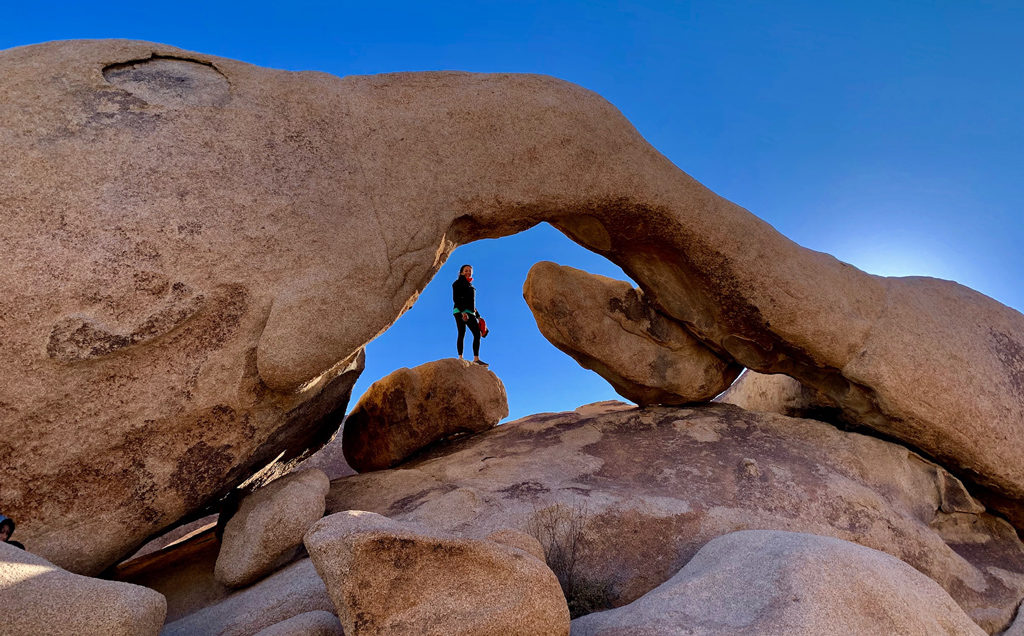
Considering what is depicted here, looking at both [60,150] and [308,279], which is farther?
[308,279]

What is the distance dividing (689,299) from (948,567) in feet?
11.2

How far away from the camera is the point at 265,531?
204 inches

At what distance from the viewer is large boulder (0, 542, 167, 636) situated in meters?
3.27

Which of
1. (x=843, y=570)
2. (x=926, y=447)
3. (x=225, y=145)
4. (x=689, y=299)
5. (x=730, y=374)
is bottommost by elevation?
(x=843, y=570)

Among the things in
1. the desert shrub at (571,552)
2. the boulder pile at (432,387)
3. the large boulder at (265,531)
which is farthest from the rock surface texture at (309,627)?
the desert shrub at (571,552)

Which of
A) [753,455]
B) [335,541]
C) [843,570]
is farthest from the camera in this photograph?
[753,455]

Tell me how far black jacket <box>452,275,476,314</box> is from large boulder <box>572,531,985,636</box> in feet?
16.8

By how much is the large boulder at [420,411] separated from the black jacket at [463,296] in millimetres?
826

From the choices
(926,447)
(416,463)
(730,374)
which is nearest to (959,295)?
(926,447)

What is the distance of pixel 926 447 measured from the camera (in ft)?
23.7

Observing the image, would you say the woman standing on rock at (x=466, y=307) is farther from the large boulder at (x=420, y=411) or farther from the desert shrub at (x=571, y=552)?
the desert shrub at (x=571, y=552)

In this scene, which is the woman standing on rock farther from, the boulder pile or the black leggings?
the boulder pile

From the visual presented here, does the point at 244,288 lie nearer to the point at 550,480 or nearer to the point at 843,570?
the point at 550,480

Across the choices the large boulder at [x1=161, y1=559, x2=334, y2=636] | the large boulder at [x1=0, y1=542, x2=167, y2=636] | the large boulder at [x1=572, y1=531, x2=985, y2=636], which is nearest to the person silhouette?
the large boulder at [x1=0, y1=542, x2=167, y2=636]
